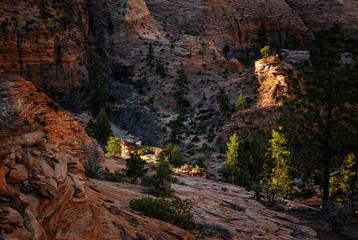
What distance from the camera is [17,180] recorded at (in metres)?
5.13

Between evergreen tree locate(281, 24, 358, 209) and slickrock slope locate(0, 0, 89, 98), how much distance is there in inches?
2301

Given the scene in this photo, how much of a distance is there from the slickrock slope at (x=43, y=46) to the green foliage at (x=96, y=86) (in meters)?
2.80

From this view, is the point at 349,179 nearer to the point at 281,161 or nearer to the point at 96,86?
the point at 281,161

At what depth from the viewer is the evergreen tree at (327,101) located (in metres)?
15.9

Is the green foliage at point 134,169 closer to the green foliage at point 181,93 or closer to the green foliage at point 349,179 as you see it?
the green foliage at point 349,179

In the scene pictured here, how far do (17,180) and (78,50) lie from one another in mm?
68999

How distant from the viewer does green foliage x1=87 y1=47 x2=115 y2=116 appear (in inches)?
2391

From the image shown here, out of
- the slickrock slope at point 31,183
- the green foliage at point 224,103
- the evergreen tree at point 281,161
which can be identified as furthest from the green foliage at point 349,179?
the green foliage at point 224,103

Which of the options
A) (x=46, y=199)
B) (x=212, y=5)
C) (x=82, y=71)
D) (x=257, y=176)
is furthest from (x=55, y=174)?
(x=212, y=5)

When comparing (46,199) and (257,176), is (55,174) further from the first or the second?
(257,176)

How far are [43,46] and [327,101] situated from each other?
203 ft

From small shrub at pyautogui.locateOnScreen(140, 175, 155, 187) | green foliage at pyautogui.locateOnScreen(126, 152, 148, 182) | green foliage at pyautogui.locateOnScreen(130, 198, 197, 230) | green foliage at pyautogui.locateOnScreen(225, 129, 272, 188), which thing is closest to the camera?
green foliage at pyautogui.locateOnScreen(130, 198, 197, 230)

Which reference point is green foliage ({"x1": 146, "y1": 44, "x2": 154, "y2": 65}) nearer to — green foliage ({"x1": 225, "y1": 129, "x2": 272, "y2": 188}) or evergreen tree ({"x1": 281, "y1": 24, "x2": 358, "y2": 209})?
green foliage ({"x1": 225, "y1": 129, "x2": 272, "y2": 188})

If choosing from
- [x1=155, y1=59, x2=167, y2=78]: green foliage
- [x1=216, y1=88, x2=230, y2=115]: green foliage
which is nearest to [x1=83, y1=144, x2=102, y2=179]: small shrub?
[x1=216, y1=88, x2=230, y2=115]: green foliage
